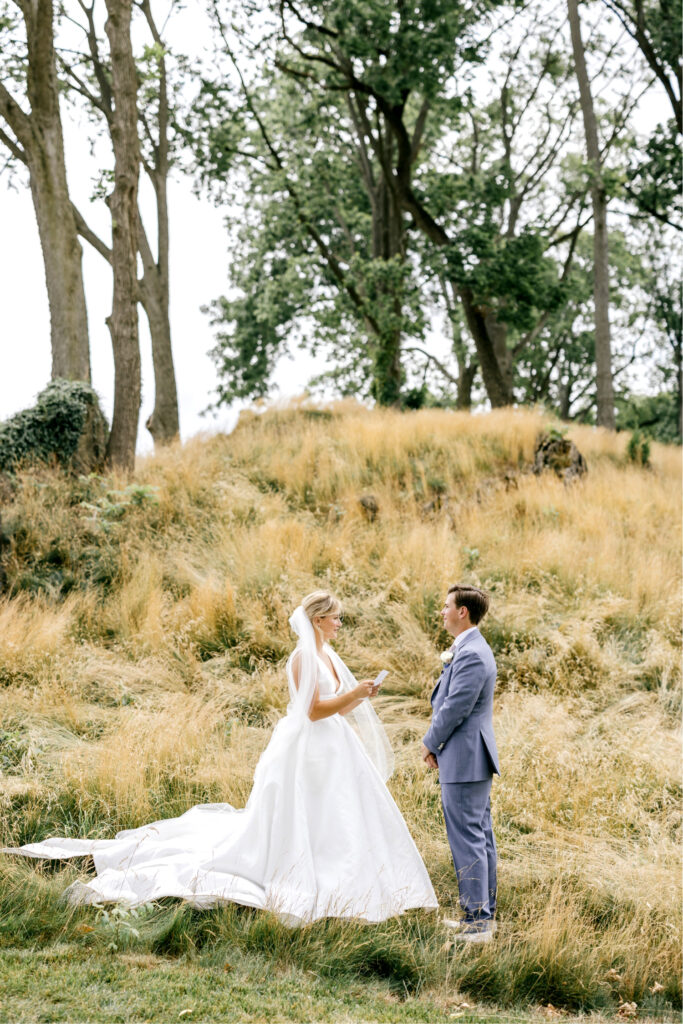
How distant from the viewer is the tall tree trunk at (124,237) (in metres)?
13.5

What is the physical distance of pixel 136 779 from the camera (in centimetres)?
645

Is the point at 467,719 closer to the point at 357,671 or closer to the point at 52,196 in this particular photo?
the point at 357,671

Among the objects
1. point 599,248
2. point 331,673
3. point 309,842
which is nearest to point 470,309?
point 599,248

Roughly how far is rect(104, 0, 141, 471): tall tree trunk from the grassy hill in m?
0.84

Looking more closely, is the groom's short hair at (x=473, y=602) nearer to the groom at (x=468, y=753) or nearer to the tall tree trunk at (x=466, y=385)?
the groom at (x=468, y=753)

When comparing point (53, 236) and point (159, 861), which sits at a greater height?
point (53, 236)

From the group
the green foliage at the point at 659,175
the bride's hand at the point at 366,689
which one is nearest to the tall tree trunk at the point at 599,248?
the green foliage at the point at 659,175

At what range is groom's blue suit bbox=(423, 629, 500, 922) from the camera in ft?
16.7

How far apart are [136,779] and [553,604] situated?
529 cm

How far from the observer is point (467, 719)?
5203 mm

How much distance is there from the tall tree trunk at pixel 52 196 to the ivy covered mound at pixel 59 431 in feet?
2.92

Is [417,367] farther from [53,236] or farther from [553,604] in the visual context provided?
[553,604]

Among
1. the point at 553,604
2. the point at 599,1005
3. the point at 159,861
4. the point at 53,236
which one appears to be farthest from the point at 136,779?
the point at 53,236

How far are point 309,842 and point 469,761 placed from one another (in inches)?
42.1
